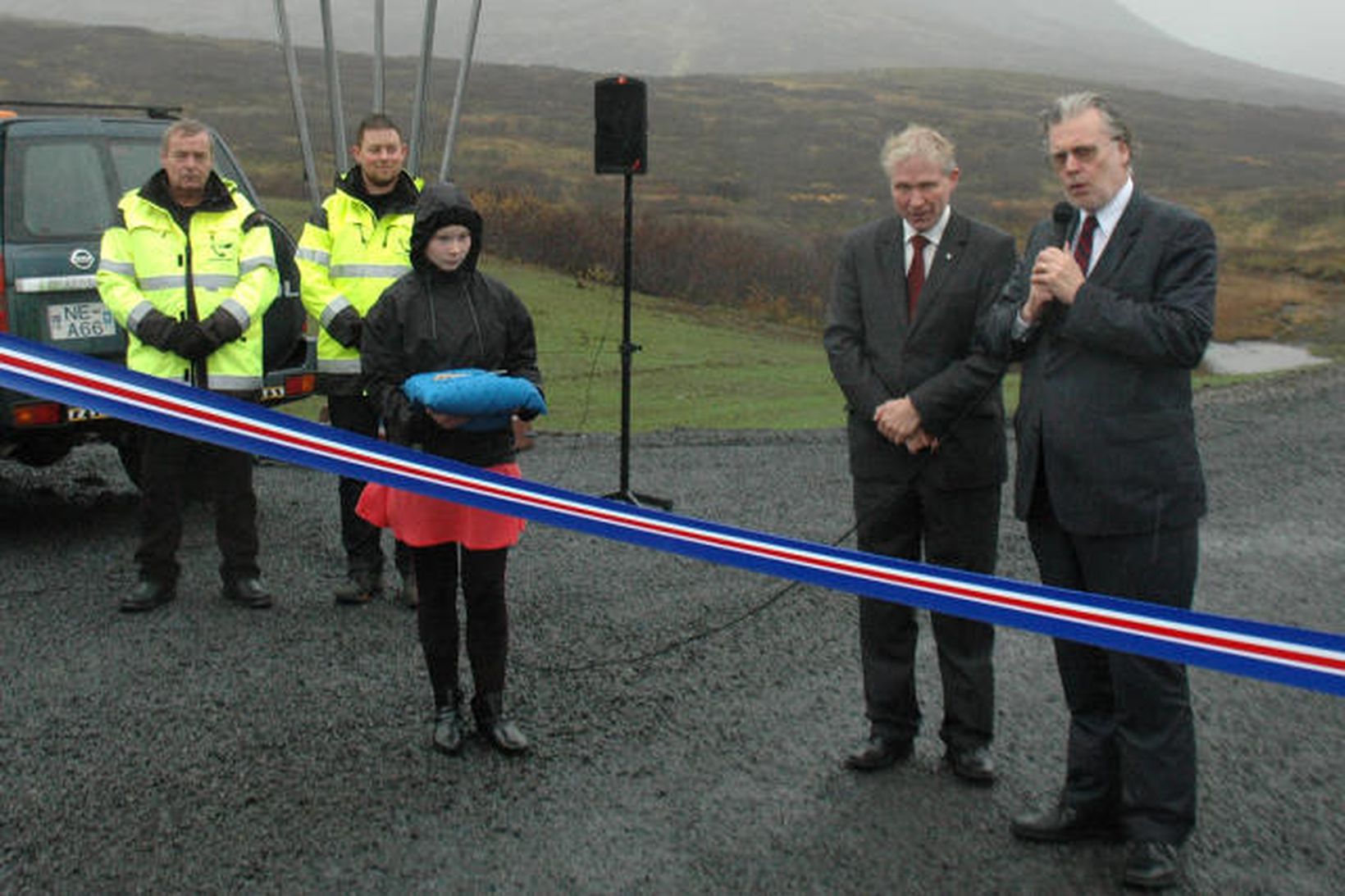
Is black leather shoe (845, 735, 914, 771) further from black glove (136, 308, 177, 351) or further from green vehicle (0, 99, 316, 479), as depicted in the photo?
green vehicle (0, 99, 316, 479)

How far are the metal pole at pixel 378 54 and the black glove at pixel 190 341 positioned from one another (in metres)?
3.39

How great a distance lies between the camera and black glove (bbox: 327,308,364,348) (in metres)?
5.44

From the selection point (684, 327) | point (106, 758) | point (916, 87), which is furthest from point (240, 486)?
point (916, 87)

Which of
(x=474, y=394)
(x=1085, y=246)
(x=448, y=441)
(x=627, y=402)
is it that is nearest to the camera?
(x=1085, y=246)

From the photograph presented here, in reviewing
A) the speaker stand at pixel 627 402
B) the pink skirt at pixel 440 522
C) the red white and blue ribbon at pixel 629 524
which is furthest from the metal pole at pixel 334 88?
the red white and blue ribbon at pixel 629 524

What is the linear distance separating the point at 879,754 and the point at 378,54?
21.2ft

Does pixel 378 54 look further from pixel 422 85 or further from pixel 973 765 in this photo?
pixel 973 765

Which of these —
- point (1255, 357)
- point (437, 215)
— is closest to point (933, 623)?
point (437, 215)

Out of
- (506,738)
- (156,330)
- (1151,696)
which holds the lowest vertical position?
(506,738)

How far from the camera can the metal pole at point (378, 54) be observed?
27.6ft

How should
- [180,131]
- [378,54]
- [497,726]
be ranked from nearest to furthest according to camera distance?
[497,726] < [180,131] < [378,54]

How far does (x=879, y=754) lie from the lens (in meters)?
4.05

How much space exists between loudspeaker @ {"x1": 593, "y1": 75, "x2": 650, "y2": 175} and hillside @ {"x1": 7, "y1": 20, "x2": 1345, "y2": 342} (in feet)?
35.2

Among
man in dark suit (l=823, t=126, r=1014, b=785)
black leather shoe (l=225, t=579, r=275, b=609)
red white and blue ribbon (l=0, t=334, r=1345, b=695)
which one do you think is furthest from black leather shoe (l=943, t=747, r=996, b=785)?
black leather shoe (l=225, t=579, r=275, b=609)
